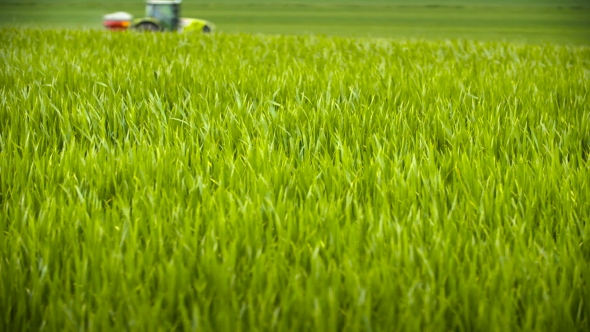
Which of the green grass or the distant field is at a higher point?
the distant field

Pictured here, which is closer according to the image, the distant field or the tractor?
the tractor

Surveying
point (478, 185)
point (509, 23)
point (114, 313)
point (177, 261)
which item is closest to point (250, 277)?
point (177, 261)

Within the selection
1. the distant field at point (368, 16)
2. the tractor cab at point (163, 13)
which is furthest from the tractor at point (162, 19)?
the distant field at point (368, 16)

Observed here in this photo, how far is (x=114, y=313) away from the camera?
1.08 metres

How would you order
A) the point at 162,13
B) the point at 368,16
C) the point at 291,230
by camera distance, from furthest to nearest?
the point at 368,16 < the point at 162,13 < the point at 291,230

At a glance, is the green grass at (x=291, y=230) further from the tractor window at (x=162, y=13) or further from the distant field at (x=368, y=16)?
the distant field at (x=368, y=16)

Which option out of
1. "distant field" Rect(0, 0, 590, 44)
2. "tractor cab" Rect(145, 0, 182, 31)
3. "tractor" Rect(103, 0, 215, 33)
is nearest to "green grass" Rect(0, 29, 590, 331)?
"tractor" Rect(103, 0, 215, 33)

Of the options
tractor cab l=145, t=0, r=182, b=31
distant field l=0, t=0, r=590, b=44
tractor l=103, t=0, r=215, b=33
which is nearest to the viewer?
tractor l=103, t=0, r=215, b=33

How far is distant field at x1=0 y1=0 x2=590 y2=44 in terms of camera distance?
1623 centimetres

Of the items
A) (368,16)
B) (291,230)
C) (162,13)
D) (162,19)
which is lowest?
(291,230)

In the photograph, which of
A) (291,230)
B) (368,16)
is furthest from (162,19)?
(291,230)

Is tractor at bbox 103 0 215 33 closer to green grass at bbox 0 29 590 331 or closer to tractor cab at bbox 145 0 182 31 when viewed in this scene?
tractor cab at bbox 145 0 182 31

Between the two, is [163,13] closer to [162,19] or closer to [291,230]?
[162,19]

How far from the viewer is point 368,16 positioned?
19594mm
